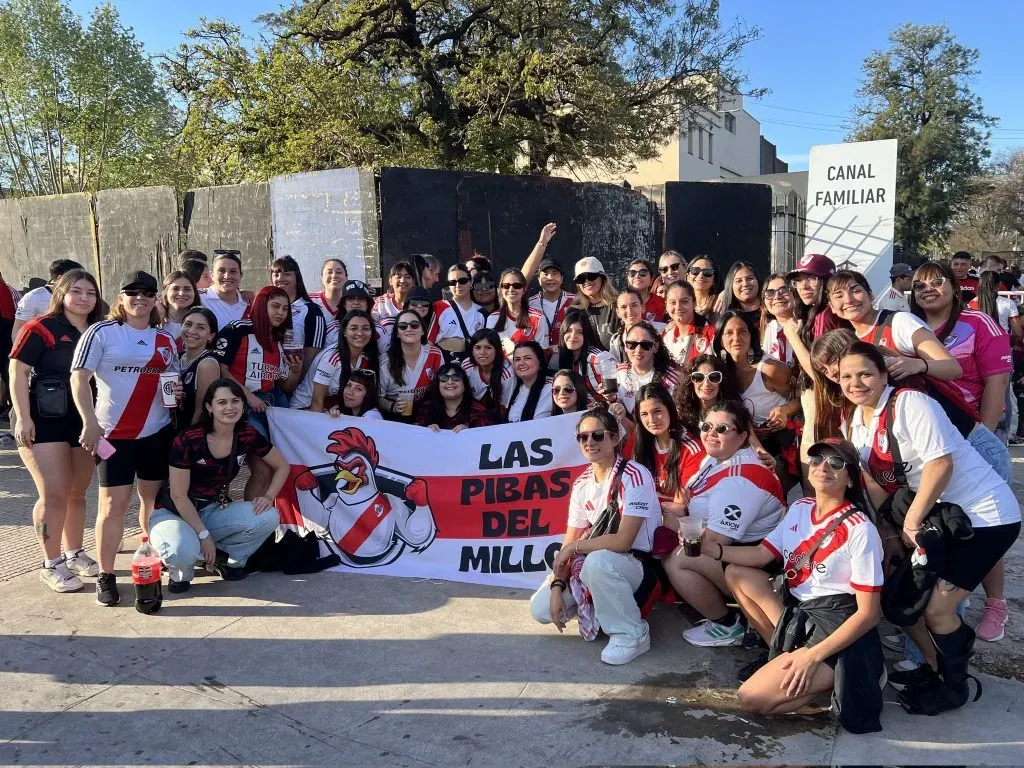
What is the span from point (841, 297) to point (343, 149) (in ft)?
45.6

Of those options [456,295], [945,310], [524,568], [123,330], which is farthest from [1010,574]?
[123,330]

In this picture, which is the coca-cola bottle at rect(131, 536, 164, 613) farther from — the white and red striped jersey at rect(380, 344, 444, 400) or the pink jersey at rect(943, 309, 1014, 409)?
the pink jersey at rect(943, 309, 1014, 409)

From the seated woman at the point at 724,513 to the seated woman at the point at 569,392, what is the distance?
107 cm

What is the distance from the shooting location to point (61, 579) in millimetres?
4766

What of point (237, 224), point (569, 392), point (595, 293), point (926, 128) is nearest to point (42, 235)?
point (237, 224)

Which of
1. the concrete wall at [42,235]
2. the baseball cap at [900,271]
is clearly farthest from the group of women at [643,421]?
the concrete wall at [42,235]

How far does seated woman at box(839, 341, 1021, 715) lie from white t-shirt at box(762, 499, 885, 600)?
0.28m

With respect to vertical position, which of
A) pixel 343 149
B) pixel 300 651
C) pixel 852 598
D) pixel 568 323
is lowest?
pixel 300 651

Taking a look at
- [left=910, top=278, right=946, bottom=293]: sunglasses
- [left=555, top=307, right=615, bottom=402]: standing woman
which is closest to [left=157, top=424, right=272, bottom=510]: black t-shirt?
[left=555, top=307, right=615, bottom=402]: standing woman

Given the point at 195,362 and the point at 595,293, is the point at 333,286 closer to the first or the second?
the point at 195,362

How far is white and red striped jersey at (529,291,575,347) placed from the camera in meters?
6.09

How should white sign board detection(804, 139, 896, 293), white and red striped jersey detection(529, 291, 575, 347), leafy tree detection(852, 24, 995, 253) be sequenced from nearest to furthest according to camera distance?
1. white and red striped jersey detection(529, 291, 575, 347)
2. white sign board detection(804, 139, 896, 293)
3. leafy tree detection(852, 24, 995, 253)

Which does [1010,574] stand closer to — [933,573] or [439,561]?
[933,573]

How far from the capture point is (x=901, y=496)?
3510 millimetres
